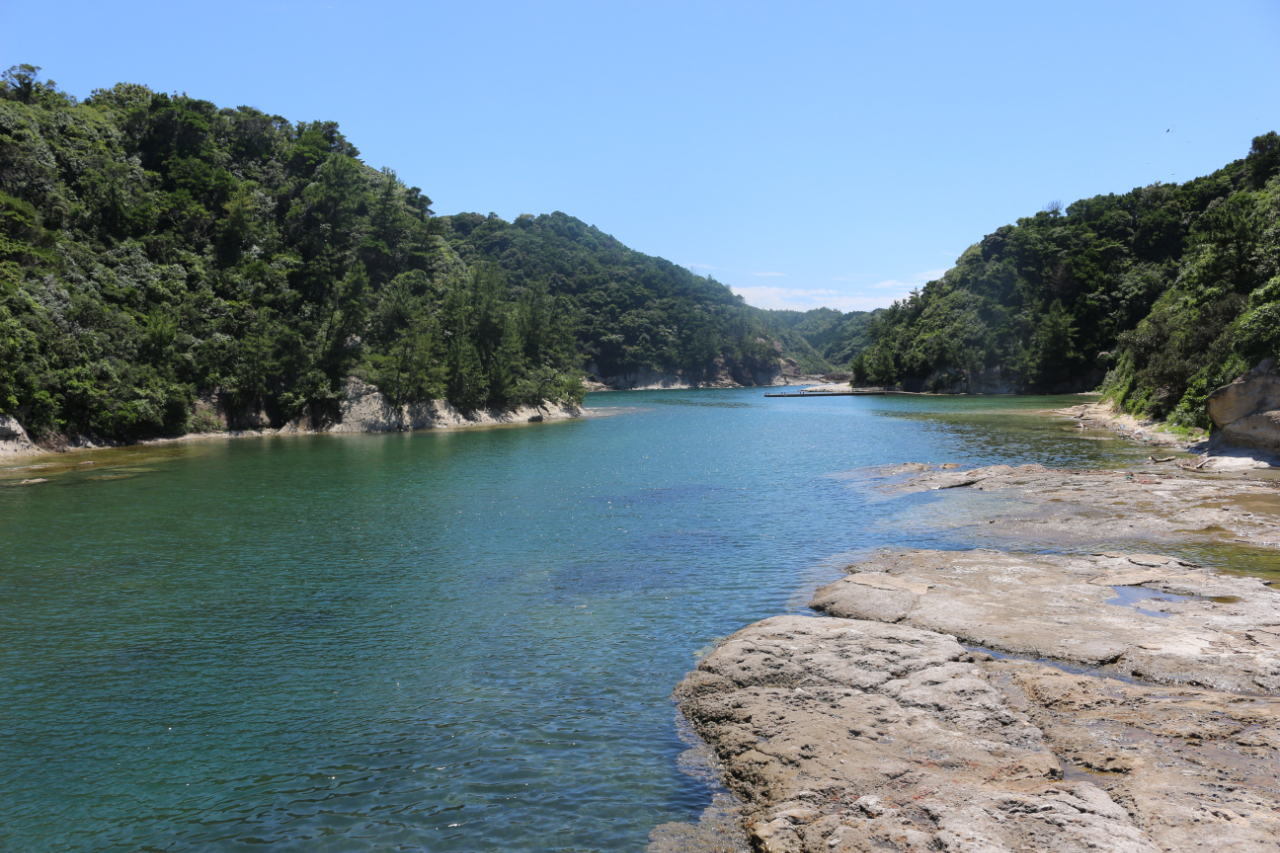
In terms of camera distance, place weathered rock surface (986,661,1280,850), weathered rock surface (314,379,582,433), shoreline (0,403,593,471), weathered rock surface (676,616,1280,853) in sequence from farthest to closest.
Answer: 1. weathered rock surface (314,379,582,433)
2. shoreline (0,403,593,471)
3. weathered rock surface (676,616,1280,853)
4. weathered rock surface (986,661,1280,850)

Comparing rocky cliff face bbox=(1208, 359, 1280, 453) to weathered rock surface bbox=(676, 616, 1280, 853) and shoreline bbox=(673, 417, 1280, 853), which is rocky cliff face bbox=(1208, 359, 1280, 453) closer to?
shoreline bbox=(673, 417, 1280, 853)

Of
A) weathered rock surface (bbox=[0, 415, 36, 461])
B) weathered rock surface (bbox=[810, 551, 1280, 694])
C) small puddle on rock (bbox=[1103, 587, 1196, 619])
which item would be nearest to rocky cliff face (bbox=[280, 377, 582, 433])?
weathered rock surface (bbox=[0, 415, 36, 461])

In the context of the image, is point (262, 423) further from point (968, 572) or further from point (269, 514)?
point (968, 572)

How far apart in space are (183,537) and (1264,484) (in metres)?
40.7

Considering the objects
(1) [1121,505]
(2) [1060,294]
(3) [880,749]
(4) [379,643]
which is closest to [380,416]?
(4) [379,643]

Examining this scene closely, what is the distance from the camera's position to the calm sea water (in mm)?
9180

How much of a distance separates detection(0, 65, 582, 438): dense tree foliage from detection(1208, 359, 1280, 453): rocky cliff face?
Answer: 215 ft

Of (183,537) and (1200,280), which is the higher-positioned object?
(1200,280)

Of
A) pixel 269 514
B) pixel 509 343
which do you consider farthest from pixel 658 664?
pixel 509 343

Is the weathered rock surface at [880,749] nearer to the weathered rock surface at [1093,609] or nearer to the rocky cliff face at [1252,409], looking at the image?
A: the weathered rock surface at [1093,609]

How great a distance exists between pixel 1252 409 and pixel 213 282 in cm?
8598

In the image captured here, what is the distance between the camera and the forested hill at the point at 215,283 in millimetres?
54250

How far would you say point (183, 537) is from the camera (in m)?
25.0

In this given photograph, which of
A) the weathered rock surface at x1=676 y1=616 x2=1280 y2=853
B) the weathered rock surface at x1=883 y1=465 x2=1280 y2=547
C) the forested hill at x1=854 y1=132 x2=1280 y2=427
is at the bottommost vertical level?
the weathered rock surface at x1=883 y1=465 x2=1280 y2=547
